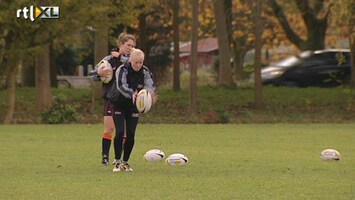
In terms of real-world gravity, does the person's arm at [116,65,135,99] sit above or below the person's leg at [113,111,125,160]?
above

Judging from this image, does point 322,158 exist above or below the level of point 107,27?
below

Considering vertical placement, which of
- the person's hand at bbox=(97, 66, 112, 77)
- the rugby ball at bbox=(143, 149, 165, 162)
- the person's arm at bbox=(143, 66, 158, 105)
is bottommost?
the rugby ball at bbox=(143, 149, 165, 162)

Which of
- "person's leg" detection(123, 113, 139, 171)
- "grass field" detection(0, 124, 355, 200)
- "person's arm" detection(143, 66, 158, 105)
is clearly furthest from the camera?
"person's leg" detection(123, 113, 139, 171)

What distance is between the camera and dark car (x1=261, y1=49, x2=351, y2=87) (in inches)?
1636

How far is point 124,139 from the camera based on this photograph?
14844 mm

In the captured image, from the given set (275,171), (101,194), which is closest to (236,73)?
(275,171)

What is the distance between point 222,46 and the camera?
129 ft

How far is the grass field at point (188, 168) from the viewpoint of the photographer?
11930 mm

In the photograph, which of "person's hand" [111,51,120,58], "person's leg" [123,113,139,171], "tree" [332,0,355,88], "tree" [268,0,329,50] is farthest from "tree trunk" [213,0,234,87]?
"person's leg" [123,113,139,171]

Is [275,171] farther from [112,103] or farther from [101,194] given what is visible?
[101,194]

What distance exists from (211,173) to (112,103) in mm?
1860

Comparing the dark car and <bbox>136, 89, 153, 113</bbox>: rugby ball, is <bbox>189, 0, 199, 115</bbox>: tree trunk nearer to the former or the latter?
the dark car

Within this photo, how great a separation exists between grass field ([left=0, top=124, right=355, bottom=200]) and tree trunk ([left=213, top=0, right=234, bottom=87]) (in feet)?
40.0

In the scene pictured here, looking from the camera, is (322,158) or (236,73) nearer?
(322,158)
